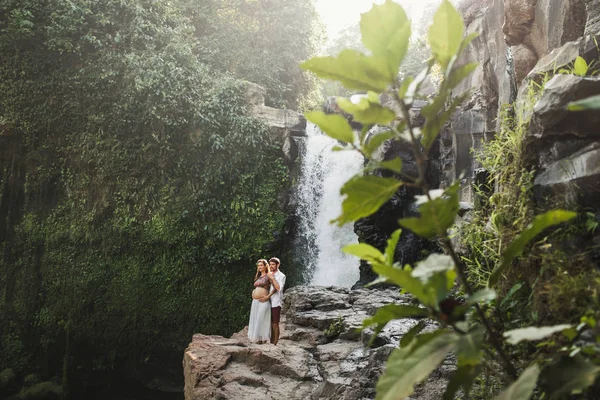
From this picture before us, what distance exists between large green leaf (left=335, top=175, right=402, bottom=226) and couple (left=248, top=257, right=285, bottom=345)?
4709mm

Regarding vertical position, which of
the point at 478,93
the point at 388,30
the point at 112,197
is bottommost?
the point at 388,30

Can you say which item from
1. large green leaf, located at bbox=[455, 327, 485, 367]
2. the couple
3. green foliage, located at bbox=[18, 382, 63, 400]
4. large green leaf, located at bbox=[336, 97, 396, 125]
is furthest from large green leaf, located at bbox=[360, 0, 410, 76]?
green foliage, located at bbox=[18, 382, 63, 400]

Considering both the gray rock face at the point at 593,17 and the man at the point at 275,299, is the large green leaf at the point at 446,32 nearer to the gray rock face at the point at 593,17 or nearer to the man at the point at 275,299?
the gray rock face at the point at 593,17

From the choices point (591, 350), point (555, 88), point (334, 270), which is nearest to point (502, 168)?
point (555, 88)

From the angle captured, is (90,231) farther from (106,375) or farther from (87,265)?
(106,375)

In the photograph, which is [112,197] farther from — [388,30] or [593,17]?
[388,30]

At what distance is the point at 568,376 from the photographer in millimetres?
1228

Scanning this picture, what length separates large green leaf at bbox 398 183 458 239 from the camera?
1280 mm

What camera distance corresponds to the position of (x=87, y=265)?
9797 mm

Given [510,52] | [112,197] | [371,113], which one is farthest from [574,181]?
[112,197]

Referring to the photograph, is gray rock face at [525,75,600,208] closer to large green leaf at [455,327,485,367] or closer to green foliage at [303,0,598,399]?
green foliage at [303,0,598,399]

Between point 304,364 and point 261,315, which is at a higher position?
point 261,315

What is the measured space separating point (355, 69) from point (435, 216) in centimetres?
53

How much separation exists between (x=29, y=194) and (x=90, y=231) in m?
1.77
